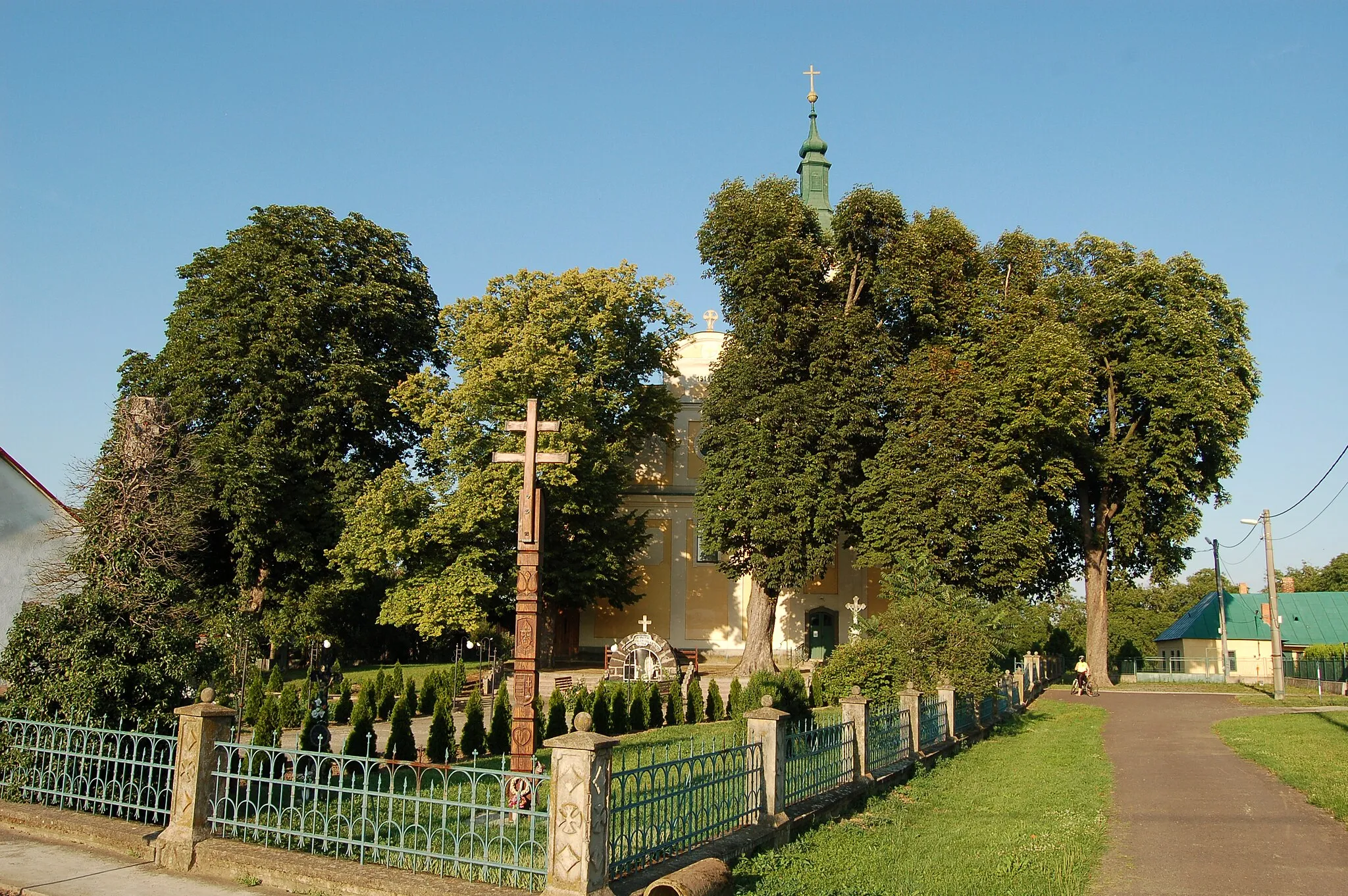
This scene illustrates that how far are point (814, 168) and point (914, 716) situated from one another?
110ft

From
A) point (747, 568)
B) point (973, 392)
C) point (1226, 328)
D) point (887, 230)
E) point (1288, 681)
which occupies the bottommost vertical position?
point (1288, 681)

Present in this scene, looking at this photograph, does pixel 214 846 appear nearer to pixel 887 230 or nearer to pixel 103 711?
pixel 103 711

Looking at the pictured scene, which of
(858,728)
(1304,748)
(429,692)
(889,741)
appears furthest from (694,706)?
(1304,748)

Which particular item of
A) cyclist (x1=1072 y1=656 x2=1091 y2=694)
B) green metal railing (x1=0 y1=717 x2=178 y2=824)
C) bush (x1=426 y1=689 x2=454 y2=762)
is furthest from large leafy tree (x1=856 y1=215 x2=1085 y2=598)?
green metal railing (x1=0 y1=717 x2=178 y2=824)

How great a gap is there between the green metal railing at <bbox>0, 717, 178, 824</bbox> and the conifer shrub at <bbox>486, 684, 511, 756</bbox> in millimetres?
8269

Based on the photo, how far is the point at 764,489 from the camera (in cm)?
2823

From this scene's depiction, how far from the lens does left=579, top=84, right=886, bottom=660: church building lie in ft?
122

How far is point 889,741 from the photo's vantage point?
12.6 meters

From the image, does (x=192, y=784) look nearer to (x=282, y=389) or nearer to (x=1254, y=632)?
(x=282, y=389)

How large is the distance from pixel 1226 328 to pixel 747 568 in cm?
1706

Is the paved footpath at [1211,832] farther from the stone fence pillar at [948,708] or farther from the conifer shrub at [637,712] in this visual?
the conifer shrub at [637,712]

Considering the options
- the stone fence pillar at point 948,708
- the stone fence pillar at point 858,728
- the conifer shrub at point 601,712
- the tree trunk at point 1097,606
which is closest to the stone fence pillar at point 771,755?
the stone fence pillar at point 858,728

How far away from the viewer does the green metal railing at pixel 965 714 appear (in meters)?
16.9

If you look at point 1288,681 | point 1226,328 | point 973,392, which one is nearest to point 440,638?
point 973,392
